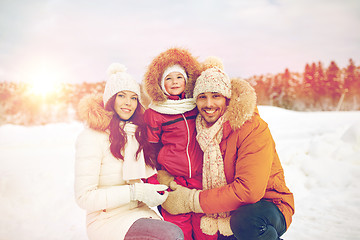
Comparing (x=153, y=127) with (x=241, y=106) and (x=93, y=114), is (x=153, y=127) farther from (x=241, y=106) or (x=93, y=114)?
(x=241, y=106)

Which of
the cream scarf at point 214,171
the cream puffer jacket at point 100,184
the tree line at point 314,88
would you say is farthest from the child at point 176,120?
the tree line at point 314,88

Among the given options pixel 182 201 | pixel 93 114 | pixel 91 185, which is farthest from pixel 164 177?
pixel 93 114

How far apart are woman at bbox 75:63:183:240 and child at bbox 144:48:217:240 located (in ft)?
0.58

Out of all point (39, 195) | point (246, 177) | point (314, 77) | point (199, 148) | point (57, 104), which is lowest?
point (39, 195)

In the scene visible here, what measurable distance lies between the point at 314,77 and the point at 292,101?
3756mm

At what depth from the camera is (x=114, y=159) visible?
5.84 ft

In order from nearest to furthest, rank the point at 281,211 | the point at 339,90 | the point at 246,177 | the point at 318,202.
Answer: the point at 246,177 → the point at 281,211 → the point at 318,202 → the point at 339,90

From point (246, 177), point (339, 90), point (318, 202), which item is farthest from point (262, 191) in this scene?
point (339, 90)

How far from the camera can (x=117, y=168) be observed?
1.79 m

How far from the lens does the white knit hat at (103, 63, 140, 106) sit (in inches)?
75.0

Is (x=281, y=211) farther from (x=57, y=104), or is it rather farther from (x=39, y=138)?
(x=57, y=104)

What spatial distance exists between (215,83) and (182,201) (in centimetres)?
104

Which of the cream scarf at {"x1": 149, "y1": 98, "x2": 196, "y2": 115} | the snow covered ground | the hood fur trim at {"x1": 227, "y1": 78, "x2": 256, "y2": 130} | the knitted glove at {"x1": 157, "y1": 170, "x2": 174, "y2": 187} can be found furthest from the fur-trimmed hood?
the snow covered ground

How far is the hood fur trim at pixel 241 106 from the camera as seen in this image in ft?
5.75
